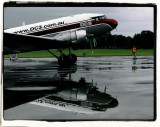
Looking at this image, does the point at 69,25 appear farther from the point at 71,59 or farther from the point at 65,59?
the point at 71,59

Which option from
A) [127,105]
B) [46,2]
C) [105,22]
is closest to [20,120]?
[46,2]

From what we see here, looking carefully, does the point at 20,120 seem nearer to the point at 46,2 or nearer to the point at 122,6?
the point at 46,2

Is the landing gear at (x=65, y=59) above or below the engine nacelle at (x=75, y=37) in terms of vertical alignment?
below

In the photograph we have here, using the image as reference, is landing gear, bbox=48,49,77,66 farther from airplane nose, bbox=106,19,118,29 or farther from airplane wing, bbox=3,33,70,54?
airplane nose, bbox=106,19,118,29

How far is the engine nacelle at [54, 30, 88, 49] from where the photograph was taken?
16.0 metres

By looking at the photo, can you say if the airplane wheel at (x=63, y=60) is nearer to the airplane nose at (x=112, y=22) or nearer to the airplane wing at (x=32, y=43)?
the airplane wing at (x=32, y=43)

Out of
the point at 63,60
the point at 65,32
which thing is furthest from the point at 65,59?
the point at 65,32

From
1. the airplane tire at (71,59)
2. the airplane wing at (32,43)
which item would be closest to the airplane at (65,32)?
the airplane wing at (32,43)

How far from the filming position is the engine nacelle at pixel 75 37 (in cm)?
1600

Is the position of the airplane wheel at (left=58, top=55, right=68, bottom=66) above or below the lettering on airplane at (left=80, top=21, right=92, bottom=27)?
below

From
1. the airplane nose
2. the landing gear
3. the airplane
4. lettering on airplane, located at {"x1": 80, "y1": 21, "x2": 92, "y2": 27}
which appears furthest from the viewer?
the landing gear

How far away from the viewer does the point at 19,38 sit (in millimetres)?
14125

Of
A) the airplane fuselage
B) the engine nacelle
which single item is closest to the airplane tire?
the engine nacelle

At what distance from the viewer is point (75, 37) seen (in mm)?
16172
